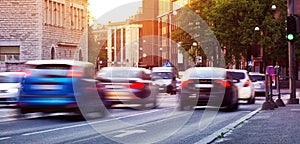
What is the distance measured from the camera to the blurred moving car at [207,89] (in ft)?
79.2

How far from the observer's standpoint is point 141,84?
2608 cm

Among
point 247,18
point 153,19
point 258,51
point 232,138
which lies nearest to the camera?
point 232,138

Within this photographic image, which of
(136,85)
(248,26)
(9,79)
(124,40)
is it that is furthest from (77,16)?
(124,40)

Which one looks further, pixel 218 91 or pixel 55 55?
pixel 55 55

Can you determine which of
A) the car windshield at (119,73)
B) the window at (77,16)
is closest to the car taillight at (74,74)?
the car windshield at (119,73)

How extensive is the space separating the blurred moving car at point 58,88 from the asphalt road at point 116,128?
0.40 m

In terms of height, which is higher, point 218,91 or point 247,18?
point 247,18

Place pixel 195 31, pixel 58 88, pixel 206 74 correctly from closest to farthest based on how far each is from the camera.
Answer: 1. pixel 58 88
2. pixel 206 74
3. pixel 195 31

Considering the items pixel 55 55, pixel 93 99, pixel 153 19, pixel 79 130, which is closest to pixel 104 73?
pixel 93 99

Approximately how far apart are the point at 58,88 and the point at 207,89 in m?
5.40

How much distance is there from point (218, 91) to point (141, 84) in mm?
2782

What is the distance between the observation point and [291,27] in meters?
28.4

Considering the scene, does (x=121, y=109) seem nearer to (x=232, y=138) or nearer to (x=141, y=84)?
(x=141, y=84)

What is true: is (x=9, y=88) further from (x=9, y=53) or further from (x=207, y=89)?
(x=9, y=53)
